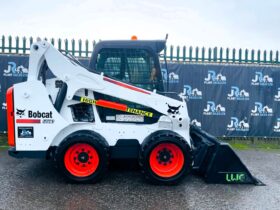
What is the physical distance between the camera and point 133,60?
533 cm

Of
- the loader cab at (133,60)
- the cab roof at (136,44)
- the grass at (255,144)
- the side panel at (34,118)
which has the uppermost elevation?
the cab roof at (136,44)

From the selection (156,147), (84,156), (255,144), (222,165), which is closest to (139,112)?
(156,147)

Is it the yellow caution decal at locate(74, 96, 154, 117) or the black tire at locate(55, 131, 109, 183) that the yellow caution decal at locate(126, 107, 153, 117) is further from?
the black tire at locate(55, 131, 109, 183)

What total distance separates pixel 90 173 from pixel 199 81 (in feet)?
15.8

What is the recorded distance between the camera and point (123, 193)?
455 centimetres

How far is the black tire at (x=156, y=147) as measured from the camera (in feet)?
16.1

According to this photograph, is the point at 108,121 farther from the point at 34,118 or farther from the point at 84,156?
the point at 34,118

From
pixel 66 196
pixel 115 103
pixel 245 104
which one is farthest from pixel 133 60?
pixel 245 104

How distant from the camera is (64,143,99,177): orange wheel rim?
4.92 m

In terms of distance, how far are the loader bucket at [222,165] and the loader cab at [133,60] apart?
130cm

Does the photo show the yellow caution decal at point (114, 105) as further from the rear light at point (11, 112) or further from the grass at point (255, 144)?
the grass at point (255, 144)

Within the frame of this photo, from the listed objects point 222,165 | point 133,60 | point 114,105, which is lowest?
point 222,165

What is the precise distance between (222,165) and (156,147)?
1089 mm

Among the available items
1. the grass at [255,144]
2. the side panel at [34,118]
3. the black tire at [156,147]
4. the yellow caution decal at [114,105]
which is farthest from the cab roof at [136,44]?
the grass at [255,144]
